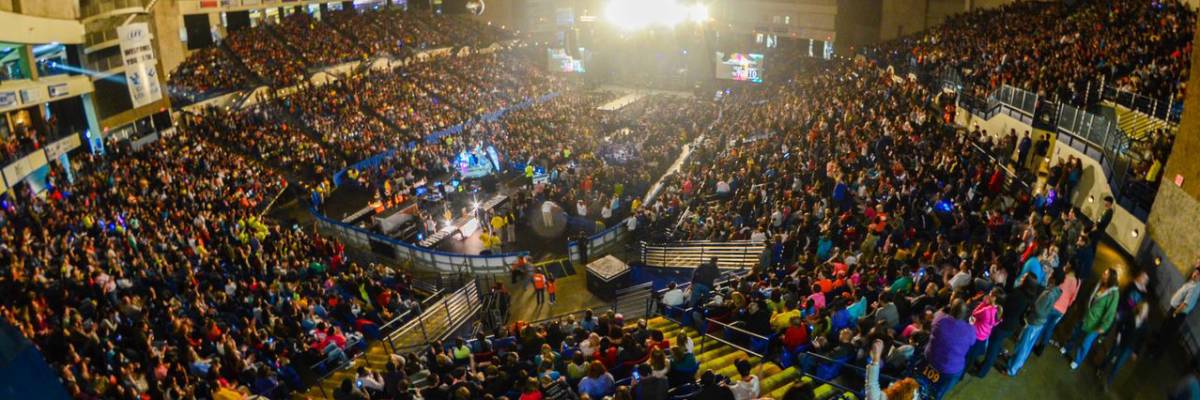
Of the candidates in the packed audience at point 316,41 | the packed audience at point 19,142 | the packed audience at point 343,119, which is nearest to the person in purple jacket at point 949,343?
the packed audience at point 343,119

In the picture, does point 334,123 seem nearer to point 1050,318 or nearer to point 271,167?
point 271,167

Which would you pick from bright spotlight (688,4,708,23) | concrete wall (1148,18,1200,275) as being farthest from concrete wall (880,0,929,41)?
concrete wall (1148,18,1200,275)

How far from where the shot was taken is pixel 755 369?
9.33 metres

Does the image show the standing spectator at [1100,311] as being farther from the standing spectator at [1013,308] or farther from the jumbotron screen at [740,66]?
the jumbotron screen at [740,66]

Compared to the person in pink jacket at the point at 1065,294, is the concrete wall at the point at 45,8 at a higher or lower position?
higher

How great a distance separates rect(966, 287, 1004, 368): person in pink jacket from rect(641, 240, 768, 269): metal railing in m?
6.02

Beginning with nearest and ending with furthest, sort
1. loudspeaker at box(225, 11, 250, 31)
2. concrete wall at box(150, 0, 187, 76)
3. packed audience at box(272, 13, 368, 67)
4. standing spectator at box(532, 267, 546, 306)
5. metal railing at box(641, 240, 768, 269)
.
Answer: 1. metal railing at box(641, 240, 768, 269)
2. standing spectator at box(532, 267, 546, 306)
3. concrete wall at box(150, 0, 187, 76)
4. packed audience at box(272, 13, 368, 67)
5. loudspeaker at box(225, 11, 250, 31)

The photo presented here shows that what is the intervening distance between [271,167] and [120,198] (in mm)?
7542

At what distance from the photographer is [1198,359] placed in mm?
8180

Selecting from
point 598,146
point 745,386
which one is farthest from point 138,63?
point 745,386

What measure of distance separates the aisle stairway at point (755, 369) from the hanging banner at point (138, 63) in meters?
23.2

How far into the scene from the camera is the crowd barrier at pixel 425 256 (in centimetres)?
1878

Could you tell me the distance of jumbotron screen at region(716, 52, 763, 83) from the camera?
44.8m

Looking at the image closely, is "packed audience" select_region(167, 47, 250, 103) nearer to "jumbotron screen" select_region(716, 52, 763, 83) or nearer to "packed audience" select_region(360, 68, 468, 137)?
"packed audience" select_region(360, 68, 468, 137)
